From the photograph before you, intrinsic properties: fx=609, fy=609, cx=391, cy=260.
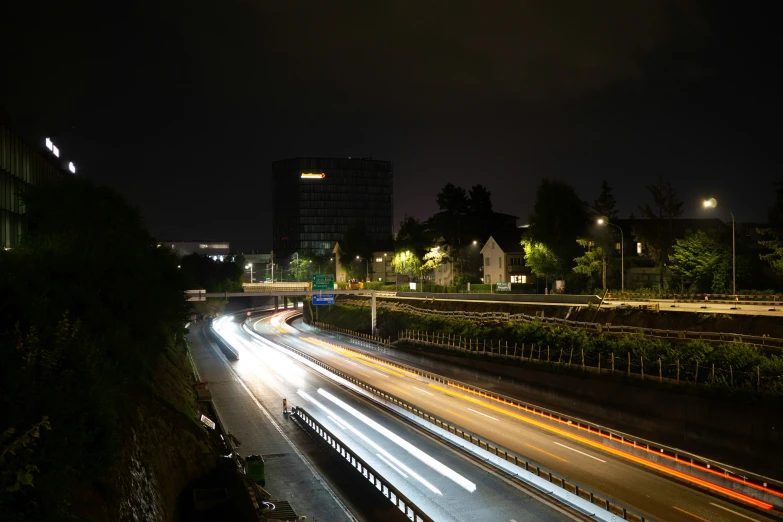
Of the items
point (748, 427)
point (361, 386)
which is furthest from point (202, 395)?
point (748, 427)

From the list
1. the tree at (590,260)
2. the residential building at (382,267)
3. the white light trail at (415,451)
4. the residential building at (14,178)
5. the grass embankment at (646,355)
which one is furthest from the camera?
the residential building at (382,267)

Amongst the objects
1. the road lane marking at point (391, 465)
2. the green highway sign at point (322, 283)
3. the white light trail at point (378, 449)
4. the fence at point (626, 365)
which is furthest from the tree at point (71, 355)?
the green highway sign at point (322, 283)

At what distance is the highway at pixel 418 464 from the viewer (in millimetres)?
21500

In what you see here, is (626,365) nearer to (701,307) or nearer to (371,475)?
(701,307)

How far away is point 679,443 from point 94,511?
1082 inches

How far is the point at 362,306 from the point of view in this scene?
95.9m

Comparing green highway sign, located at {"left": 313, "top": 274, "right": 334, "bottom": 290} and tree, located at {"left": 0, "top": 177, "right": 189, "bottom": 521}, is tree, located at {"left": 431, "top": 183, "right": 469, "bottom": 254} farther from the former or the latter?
tree, located at {"left": 0, "top": 177, "right": 189, "bottom": 521}

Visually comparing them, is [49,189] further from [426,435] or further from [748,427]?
[748,427]

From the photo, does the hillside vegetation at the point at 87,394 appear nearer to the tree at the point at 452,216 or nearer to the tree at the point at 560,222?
the tree at the point at 560,222

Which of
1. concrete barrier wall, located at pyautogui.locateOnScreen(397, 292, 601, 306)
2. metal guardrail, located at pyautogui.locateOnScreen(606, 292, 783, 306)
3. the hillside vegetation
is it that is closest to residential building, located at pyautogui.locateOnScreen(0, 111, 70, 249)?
the hillside vegetation

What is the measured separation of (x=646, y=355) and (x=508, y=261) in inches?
1835

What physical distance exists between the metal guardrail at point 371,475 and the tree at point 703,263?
37.1m

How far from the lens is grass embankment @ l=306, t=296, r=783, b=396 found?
30500mm

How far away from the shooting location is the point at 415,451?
29484 millimetres
